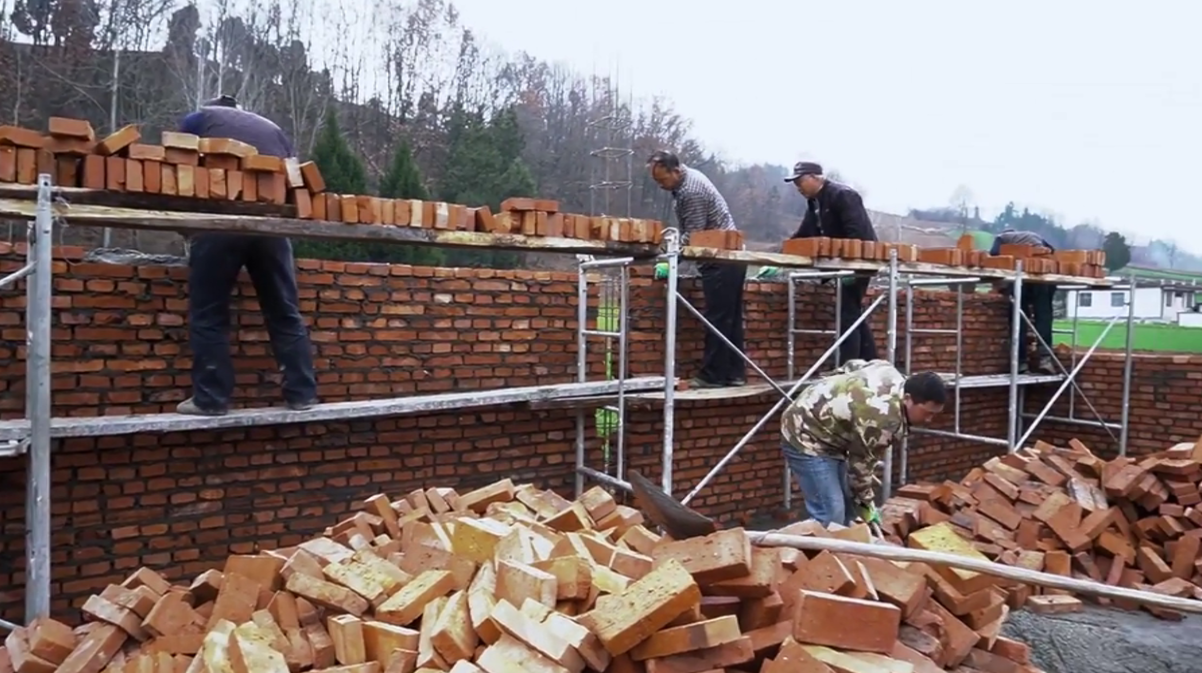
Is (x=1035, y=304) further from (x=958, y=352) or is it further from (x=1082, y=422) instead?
(x=958, y=352)

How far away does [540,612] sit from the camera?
2648 millimetres

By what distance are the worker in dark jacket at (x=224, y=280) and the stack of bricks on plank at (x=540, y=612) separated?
3.33ft

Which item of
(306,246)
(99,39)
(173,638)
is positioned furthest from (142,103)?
(173,638)

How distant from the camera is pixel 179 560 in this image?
4.62 metres

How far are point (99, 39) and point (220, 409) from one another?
18.9m

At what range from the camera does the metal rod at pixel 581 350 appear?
5902 millimetres

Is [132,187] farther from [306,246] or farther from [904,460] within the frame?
[306,246]

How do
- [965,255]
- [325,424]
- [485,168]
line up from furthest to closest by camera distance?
[485,168] → [965,255] → [325,424]

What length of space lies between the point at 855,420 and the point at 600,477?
75.4 inches

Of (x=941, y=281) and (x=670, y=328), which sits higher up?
(x=941, y=281)

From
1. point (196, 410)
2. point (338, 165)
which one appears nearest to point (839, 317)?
point (196, 410)

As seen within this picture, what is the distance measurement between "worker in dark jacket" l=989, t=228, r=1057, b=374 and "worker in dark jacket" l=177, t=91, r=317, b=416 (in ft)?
22.2

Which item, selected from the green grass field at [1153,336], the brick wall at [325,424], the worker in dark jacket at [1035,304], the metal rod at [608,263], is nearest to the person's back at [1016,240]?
the worker in dark jacket at [1035,304]

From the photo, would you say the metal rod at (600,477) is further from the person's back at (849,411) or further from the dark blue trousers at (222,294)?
the dark blue trousers at (222,294)
